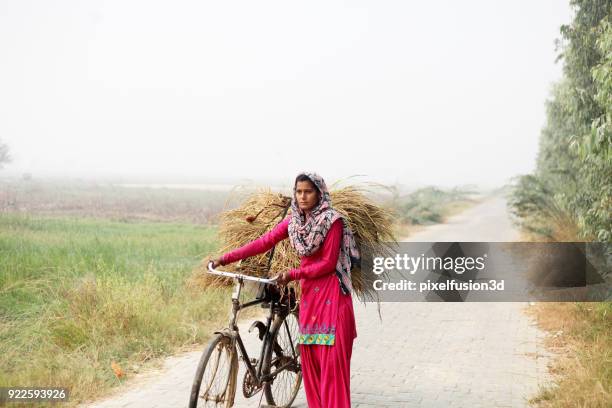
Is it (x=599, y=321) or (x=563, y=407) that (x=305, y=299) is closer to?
(x=563, y=407)

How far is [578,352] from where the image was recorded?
7066 millimetres

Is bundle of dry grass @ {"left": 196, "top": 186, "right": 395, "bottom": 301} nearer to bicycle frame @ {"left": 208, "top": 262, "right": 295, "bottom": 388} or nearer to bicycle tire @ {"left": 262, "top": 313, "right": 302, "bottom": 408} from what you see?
bicycle frame @ {"left": 208, "top": 262, "right": 295, "bottom": 388}

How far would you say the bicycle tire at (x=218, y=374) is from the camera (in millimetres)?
4355

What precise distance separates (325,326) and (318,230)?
0.68m

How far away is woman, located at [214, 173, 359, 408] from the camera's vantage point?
4613 mm

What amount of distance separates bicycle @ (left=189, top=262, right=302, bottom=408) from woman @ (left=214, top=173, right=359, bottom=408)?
309 millimetres

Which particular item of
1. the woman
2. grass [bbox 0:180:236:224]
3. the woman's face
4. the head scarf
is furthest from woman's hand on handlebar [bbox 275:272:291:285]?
grass [bbox 0:180:236:224]

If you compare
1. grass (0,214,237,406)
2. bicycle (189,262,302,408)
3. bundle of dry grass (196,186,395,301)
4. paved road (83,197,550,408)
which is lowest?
paved road (83,197,550,408)

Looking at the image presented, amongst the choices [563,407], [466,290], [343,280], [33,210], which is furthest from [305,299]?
[33,210]

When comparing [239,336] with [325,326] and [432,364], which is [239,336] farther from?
[432,364]

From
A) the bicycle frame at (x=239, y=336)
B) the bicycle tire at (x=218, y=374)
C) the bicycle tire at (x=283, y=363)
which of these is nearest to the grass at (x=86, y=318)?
the bicycle tire at (x=283, y=363)

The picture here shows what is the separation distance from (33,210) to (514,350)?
13852 millimetres

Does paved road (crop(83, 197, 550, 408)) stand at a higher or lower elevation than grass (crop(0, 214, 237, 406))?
lower

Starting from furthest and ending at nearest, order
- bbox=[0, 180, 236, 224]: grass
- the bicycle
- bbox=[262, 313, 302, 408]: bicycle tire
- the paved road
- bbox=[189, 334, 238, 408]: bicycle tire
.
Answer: bbox=[0, 180, 236, 224]: grass → the paved road → bbox=[262, 313, 302, 408]: bicycle tire → the bicycle → bbox=[189, 334, 238, 408]: bicycle tire
